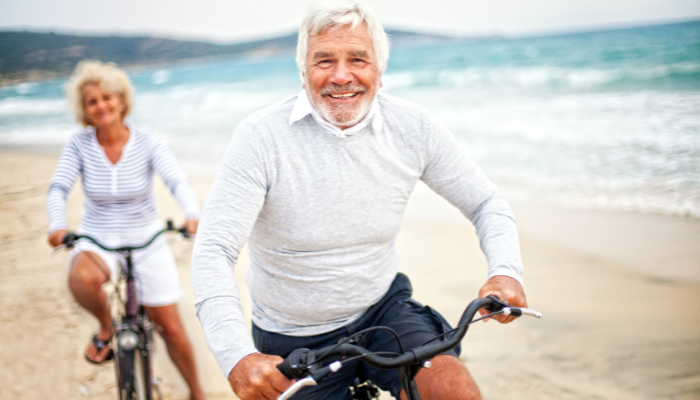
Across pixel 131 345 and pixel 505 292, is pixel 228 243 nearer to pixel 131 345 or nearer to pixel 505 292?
pixel 505 292

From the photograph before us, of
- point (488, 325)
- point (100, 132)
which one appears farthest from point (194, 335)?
point (488, 325)

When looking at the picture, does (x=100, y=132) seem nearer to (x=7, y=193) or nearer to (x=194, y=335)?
(x=194, y=335)

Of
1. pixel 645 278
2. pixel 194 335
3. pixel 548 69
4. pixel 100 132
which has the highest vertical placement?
pixel 548 69

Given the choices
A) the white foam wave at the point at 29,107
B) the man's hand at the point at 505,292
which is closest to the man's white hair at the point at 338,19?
the man's hand at the point at 505,292

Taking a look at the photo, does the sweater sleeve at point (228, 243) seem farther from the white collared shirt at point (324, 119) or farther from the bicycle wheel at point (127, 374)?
the bicycle wheel at point (127, 374)

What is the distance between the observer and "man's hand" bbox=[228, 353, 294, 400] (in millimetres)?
1198

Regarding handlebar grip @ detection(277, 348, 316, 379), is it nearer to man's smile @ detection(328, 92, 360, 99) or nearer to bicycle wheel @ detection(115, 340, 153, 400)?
man's smile @ detection(328, 92, 360, 99)

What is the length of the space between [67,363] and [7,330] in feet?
3.04

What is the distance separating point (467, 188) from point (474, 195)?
0.13 feet

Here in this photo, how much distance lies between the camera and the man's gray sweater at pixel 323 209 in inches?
60.7

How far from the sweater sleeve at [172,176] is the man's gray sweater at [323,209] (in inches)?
40.7

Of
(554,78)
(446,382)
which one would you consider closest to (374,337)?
(446,382)

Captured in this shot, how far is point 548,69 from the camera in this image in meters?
21.0

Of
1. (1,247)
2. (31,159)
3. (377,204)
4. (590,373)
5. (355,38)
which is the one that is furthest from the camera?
(31,159)
